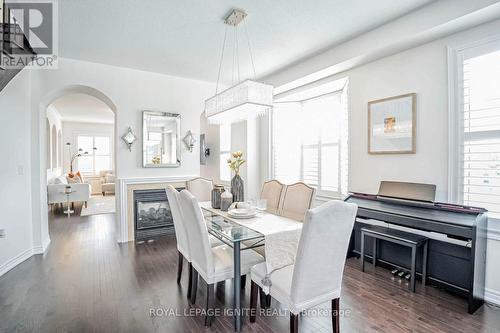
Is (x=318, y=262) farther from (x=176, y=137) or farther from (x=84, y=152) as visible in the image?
(x=84, y=152)

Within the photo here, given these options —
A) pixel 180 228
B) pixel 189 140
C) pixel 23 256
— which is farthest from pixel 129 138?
pixel 180 228

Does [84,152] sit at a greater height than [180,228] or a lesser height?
greater

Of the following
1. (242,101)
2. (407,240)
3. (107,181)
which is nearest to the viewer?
(242,101)

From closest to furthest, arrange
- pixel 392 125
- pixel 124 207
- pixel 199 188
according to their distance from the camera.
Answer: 1. pixel 392 125
2. pixel 199 188
3. pixel 124 207

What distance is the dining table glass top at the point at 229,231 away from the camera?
1.94 m

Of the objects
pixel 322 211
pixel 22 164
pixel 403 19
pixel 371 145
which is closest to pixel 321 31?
pixel 403 19

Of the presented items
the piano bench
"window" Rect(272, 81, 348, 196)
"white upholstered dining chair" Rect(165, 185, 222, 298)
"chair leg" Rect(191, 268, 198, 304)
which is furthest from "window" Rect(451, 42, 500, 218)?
"chair leg" Rect(191, 268, 198, 304)

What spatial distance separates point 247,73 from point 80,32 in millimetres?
2456

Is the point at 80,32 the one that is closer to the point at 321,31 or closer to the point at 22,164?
the point at 22,164

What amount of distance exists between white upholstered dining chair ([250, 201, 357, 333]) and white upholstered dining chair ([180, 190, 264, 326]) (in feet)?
1.33

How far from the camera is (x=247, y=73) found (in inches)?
175

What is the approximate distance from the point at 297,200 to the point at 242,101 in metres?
1.22

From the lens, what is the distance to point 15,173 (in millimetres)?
3203

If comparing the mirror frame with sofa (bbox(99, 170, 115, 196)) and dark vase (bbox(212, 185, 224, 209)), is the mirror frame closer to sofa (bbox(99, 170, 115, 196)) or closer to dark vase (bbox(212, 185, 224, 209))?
dark vase (bbox(212, 185, 224, 209))
